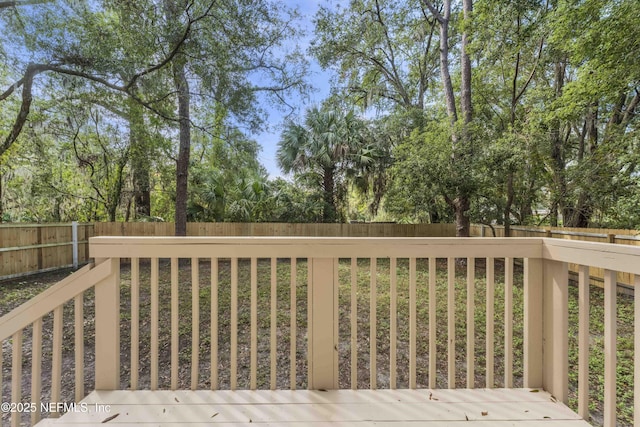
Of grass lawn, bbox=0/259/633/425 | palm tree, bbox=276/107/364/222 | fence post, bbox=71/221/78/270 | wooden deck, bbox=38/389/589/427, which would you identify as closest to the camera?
wooden deck, bbox=38/389/589/427

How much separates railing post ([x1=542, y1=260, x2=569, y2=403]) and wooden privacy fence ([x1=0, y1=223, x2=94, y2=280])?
25.2 feet

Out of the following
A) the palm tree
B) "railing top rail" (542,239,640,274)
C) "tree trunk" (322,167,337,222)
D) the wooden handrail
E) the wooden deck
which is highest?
the palm tree

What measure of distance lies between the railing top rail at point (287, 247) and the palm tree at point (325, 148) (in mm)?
6897

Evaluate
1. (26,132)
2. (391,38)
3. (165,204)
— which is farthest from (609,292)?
(165,204)

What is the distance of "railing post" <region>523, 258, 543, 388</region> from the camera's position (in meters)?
1.31

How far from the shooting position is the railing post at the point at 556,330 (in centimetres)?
123

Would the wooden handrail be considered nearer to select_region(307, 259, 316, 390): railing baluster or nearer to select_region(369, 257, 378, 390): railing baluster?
select_region(307, 259, 316, 390): railing baluster

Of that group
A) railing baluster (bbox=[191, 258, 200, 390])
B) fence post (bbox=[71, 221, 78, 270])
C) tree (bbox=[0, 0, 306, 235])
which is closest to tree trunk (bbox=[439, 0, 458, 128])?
tree (bbox=[0, 0, 306, 235])

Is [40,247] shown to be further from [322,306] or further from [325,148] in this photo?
[322,306]

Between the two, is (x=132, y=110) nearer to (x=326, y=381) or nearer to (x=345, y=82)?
(x=326, y=381)

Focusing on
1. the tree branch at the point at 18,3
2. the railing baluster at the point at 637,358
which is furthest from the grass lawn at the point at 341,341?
the tree branch at the point at 18,3

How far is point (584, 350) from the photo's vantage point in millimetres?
1147

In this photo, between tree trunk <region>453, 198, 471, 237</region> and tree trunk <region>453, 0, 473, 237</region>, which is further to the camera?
tree trunk <region>453, 198, 471, 237</region>

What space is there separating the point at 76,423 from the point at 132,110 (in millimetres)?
4776
